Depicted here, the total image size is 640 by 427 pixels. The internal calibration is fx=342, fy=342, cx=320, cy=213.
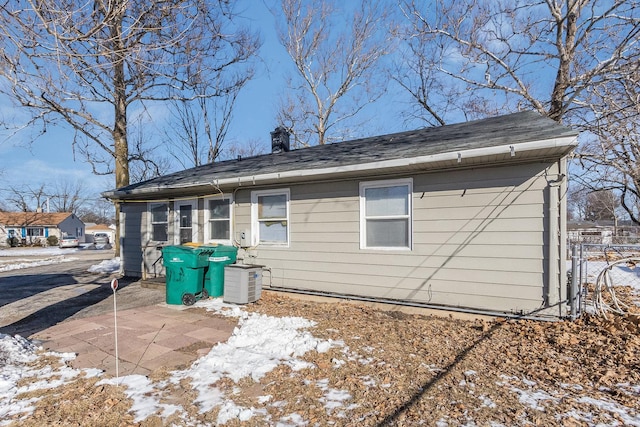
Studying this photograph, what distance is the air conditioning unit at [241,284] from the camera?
6285 mm

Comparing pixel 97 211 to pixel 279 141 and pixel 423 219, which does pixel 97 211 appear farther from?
pixel 423 219

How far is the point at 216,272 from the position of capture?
6.87 m

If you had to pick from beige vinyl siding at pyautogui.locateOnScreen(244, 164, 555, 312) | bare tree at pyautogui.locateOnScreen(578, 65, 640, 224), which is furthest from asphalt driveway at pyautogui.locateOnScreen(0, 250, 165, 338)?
bare tree at pyautogui.locateOnScreen(578, 65, 640, 224)

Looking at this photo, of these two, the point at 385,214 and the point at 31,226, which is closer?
the point at 385,214

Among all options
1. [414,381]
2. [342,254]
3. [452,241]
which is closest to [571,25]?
[452,241]

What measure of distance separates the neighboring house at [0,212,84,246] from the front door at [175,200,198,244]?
41186mm

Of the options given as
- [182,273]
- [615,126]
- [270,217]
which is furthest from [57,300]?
[615,126]

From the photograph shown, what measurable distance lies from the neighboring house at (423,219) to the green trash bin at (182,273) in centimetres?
120

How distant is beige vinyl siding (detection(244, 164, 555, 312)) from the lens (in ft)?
15.6

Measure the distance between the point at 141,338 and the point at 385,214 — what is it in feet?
13.5

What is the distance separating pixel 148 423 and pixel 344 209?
435cm

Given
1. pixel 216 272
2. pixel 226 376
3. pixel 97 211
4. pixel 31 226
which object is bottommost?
pixel 226 376

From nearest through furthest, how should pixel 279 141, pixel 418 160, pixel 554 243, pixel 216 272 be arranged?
pixel 554 243
pixel 418 160
pixel 216 272
pixel 279 141

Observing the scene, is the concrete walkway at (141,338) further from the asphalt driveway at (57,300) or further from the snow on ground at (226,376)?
the asphalt driveway at (57,300)
